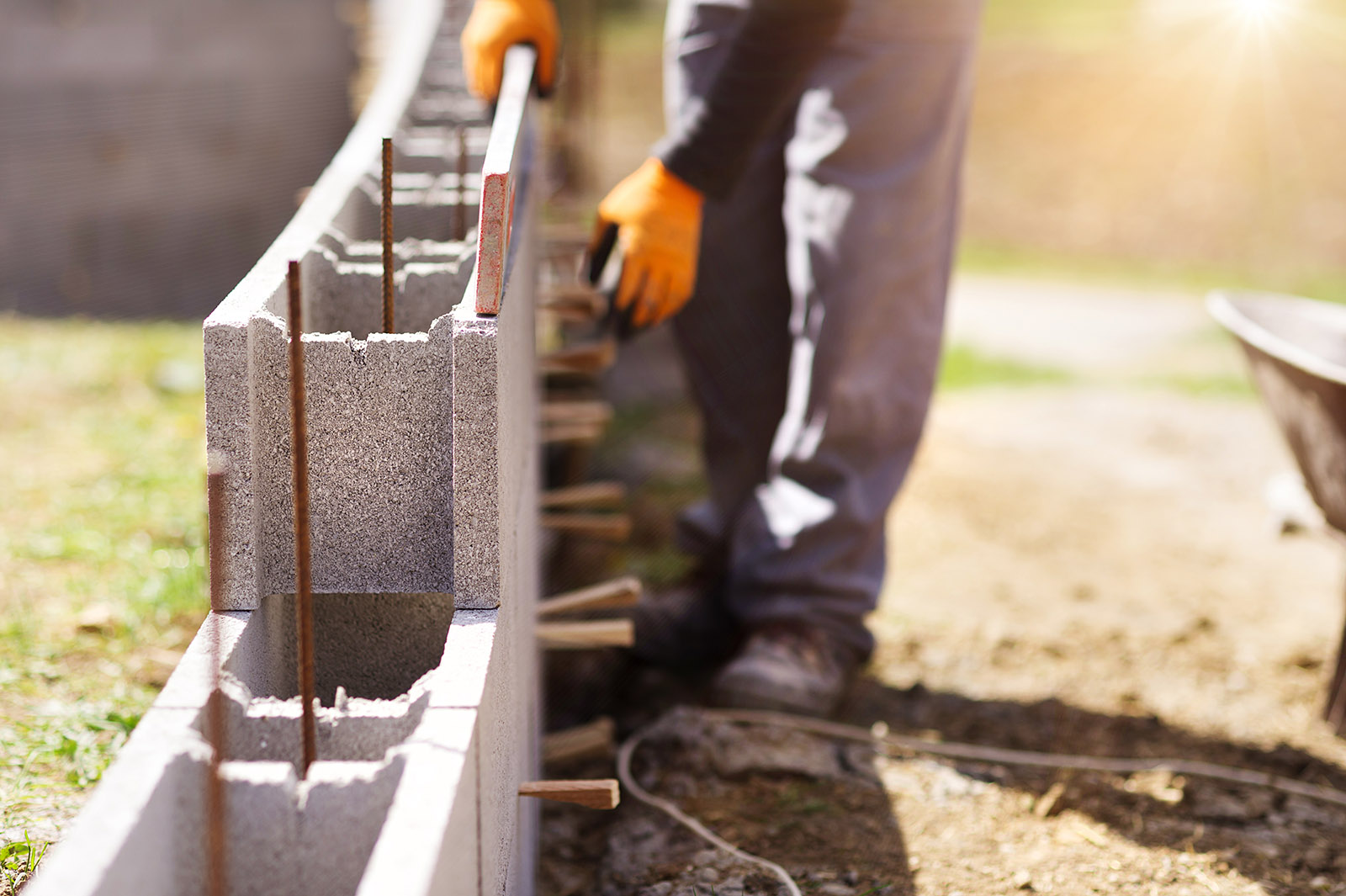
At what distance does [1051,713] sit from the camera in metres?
2.64

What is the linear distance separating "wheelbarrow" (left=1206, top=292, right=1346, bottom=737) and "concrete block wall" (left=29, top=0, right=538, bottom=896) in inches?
58.9

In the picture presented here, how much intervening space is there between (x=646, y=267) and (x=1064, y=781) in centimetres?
128

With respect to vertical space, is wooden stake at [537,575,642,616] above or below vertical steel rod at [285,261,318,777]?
below

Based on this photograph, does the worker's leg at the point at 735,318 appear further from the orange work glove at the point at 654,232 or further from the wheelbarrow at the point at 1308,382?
the wheelbarrow at the point at 1308,382

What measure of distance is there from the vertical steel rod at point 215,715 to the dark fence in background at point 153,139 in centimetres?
586

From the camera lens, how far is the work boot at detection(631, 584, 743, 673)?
9.43 ft

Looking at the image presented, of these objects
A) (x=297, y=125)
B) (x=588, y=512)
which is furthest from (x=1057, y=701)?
(x=297, y=125)

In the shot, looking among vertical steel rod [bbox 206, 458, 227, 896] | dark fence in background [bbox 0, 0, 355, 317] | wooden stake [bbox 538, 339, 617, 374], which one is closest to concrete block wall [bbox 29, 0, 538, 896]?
vertical steel rod [bbox 206, 458, 227, 896]

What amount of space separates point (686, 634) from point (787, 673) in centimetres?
53

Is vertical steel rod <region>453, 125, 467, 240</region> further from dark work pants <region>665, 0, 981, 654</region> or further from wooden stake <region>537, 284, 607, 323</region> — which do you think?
wooden stake <region>537, 284, 607, 323</region>

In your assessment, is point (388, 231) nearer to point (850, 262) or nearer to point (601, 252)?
point (601, 252)

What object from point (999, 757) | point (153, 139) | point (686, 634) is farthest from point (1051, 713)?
point (153, 139)

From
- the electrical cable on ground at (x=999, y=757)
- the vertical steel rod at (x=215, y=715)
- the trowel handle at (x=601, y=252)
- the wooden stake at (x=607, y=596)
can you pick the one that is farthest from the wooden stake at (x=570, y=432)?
the vertical steel rod at (x=215, y=715)

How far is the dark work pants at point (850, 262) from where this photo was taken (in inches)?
96.0
